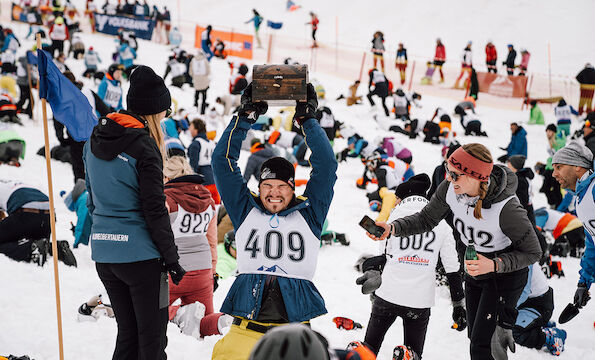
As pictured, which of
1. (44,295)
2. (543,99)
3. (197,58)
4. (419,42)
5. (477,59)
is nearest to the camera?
(44,295)

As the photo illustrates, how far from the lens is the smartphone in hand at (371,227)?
9.98 ft

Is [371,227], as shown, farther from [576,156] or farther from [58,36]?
[58,36]

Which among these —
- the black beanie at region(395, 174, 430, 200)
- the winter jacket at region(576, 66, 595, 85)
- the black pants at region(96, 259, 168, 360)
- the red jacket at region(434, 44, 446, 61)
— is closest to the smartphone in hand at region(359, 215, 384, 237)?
the black beanie at region(395, 174, 430, 200)

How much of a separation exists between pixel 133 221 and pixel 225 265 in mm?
3415

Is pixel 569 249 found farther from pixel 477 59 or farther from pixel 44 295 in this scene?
pixel 477 59

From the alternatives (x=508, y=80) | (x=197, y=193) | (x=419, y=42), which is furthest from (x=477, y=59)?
(x=197, y=193)

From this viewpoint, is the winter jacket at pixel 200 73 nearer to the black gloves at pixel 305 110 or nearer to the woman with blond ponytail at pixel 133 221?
the woman with blond ponytail at pixel 133 221

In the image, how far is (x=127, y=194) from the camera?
8.68 ft

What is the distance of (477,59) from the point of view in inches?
1204

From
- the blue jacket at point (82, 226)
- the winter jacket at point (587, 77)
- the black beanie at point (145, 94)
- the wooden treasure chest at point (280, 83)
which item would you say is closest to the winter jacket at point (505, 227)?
the wooden treasure chest at point (280, 83)

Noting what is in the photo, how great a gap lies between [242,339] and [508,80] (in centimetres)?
1781

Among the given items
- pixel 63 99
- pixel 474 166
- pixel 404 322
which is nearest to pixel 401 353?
pixel 404 322

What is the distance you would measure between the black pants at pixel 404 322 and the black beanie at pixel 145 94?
6.41 feet

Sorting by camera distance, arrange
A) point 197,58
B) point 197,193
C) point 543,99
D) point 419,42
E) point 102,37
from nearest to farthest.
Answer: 1. point 197,193
2. point 197,58
3. point 543,99
4. point 102,37
5. point 419,42
